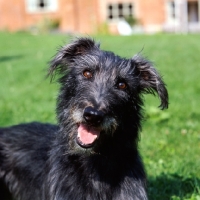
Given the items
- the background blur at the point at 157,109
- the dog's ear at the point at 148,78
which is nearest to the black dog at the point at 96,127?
the dog's ear at the point at 148,78

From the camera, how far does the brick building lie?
47.2 metres

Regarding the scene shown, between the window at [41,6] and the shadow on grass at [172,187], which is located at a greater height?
the window at [41,6]

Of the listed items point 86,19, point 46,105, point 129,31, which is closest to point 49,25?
point 86,19

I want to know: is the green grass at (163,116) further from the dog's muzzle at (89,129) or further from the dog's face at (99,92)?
the dog's muzzle at (89,129)

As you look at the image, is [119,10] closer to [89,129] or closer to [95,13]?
[95,13]

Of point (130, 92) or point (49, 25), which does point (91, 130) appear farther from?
point (49, 25)

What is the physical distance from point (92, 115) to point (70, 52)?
1.18m

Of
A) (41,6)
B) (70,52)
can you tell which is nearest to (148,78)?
(70,52)

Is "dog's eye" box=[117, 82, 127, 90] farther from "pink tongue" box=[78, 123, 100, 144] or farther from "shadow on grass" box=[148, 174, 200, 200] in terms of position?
"shadow on grass" box=[148, 174, 200, 200]

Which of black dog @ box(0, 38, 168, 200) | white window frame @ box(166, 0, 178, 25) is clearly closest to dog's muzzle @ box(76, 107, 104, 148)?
black dog @ box(0, 38, 168, 200)

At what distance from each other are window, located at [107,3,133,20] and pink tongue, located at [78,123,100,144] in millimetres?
43892

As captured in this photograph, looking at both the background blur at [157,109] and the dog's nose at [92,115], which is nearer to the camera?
the dog's nose at [92,115]

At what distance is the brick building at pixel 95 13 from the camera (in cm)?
4716

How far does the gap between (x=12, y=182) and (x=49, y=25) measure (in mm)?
41592
